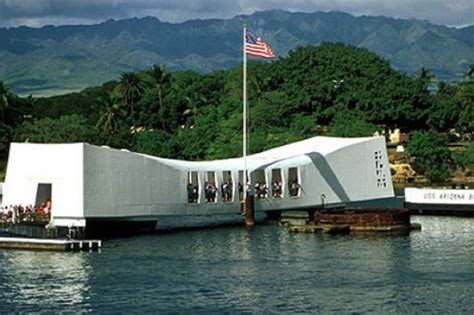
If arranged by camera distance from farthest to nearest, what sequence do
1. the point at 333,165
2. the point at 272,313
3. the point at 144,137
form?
the point at 144,137 < the point at 333,165 < the point at 272,313

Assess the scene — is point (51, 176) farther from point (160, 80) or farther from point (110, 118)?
point (160, 80)

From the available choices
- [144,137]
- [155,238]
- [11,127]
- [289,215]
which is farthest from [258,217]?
[11,127]

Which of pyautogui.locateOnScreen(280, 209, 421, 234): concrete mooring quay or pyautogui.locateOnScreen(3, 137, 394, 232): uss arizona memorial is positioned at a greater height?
pyautogui.locateOnScreen(3, 137, 394, 232): uss arizona memorial

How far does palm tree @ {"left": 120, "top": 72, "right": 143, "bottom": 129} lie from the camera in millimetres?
139500

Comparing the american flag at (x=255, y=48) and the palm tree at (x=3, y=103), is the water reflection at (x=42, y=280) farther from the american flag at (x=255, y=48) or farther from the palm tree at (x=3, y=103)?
the palm tree at (x=3, y=103)

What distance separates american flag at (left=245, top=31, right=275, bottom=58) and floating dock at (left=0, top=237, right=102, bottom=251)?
52.0 feet

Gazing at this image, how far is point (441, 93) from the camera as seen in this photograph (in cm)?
17100

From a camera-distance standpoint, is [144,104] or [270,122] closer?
[270,122]

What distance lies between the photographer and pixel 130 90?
458 feet

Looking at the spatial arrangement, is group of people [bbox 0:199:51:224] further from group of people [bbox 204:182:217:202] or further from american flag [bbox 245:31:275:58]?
american flag [bbox 245:31:275:58]

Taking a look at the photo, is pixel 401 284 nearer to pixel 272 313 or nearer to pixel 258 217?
pixel 272 313

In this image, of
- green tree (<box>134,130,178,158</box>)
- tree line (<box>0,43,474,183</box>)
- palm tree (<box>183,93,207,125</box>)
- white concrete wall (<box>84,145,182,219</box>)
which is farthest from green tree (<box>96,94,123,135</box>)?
white concrete wall (<box>84,145,182,219</box>)

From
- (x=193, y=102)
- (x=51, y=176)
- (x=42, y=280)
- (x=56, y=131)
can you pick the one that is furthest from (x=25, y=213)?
(x=193, y=102)

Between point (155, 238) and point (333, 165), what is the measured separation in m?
17.2
